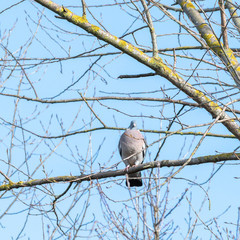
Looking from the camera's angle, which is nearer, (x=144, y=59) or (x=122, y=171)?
(x=144, y=59)

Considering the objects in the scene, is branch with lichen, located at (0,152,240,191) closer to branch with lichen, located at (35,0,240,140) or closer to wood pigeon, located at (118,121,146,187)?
branch with lichen, located at (35,0,240,140)

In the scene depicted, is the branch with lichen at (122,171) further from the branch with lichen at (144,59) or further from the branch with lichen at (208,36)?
the branch with lichen at (208,36)

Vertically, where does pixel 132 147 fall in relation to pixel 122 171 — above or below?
above

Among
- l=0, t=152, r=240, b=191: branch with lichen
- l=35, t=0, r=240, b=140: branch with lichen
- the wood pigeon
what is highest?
the wood pigeon

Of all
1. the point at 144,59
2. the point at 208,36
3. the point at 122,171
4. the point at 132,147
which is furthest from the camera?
the point at 132,147

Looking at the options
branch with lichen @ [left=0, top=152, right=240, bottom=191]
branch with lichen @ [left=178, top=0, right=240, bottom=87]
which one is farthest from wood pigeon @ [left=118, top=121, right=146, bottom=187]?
branch with lichen @ [left=178, top=0, right=240, bottom=87]

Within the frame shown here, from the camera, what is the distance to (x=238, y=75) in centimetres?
325

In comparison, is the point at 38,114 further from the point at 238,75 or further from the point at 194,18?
the point at 238,75

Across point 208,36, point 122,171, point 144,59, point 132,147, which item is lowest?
point 122,171

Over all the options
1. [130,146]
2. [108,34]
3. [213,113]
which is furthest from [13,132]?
[213,113]

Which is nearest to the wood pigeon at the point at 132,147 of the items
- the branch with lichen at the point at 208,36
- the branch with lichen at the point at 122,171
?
the branch with lichen at the point at 122,171

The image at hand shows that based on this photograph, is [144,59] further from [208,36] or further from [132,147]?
[132,147]

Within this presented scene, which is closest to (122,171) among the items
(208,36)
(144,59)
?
(144,59)

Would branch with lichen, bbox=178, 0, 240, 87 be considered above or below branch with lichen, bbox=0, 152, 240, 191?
above
